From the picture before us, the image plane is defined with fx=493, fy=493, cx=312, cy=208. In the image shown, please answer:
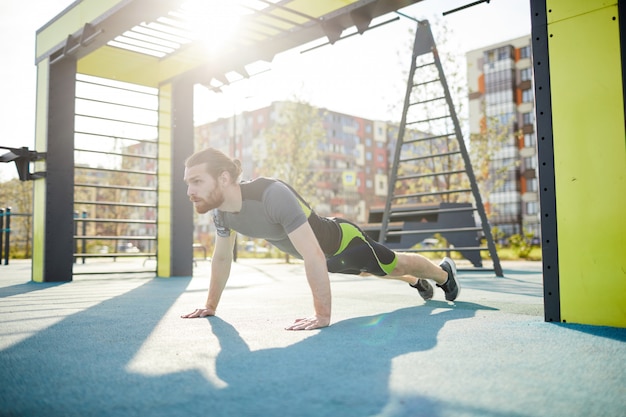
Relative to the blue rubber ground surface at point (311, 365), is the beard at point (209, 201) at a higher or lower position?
higher

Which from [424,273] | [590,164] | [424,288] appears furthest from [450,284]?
[590,164]

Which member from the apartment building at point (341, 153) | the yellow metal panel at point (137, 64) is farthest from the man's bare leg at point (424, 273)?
the apartment building at point (341, 153)

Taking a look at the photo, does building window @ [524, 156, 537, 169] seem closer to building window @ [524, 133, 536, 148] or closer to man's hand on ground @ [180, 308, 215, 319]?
building window @ [524, 133, 536, 148]

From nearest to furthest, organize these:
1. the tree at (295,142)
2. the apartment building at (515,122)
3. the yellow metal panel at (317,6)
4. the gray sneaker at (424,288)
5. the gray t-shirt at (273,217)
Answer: the gray t-shirt at (273,217) → the gray sneaker at (424,288) → the yellow metal panel at (317,6) → the tree at (295,142) → the apartment building at (515,122)

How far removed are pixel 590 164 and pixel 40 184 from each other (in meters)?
6.29

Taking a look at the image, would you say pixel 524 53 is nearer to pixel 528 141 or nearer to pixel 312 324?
pixel 528 141

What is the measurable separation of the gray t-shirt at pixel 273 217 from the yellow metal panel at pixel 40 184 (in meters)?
4.37

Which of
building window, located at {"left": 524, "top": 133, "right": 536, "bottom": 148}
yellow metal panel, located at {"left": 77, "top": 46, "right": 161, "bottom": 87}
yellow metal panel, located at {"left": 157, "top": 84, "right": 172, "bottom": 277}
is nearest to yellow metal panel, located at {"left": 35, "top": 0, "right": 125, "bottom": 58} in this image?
yellow metal panel, located at {"left": 77, "top": 46, "right": 161, "bottom": 87}

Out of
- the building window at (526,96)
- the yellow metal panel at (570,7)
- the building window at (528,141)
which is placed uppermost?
the building window at (526,96)

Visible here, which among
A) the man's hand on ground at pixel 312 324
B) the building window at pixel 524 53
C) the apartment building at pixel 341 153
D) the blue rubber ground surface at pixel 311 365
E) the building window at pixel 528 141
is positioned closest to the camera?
the blue rubber ground surface at pixel 311 365

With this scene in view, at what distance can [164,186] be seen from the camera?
7.36 m

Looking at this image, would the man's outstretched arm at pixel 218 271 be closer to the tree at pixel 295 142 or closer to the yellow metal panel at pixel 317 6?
the yellow metal panel at pixel 317 6

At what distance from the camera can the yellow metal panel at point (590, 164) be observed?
8.09ft

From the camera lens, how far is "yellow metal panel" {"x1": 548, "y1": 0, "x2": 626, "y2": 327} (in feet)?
8.09
